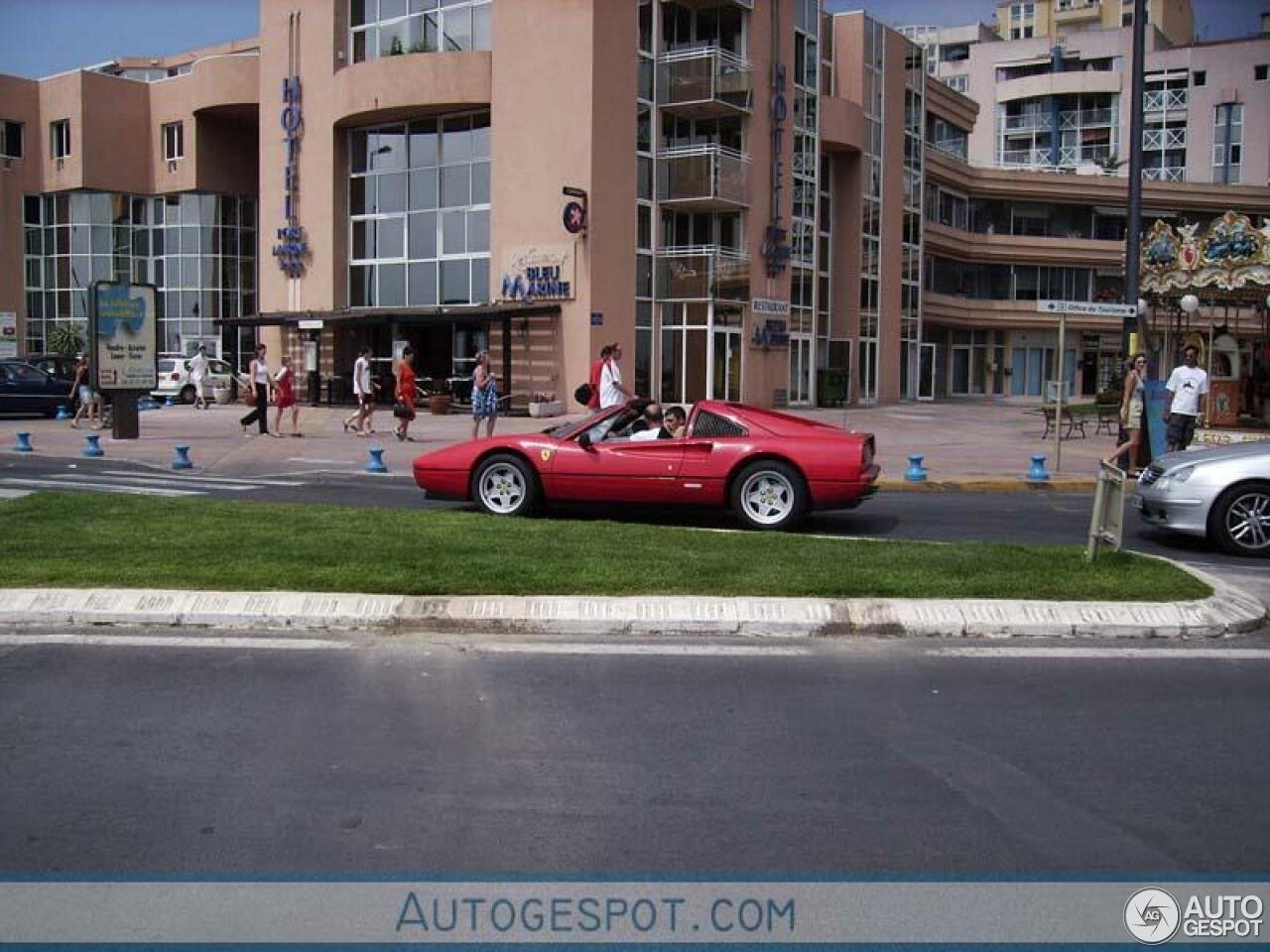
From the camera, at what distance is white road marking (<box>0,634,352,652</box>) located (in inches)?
291

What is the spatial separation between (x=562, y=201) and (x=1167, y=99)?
57169mm

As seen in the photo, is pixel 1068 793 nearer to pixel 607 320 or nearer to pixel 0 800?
pixel 0 800

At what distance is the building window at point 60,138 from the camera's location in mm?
47406

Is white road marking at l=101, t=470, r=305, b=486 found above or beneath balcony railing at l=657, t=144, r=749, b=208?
beneath

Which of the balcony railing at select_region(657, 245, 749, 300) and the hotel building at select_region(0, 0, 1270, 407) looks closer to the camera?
the hotel building at select_region(0, 0, 1270, 407)

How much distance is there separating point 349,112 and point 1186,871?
35.5m

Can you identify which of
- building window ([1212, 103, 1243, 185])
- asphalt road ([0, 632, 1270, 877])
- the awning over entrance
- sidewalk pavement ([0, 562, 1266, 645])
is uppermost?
building window ([1212, 103, 1243, 185])

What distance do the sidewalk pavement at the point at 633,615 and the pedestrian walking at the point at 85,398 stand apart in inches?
778

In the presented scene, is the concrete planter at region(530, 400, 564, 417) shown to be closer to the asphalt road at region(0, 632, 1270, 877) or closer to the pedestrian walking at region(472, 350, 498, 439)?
the pedestrian walking at region(472, 350, 498, 439)

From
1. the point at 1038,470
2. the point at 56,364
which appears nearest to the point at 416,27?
the point at 56,364

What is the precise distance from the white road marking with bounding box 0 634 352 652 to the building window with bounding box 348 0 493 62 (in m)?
29.9

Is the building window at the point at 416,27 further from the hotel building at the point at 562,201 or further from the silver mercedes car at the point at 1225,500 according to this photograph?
the silver mercedes car at the point at 1225,500

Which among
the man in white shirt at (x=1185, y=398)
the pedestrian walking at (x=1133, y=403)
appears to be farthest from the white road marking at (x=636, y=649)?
the pedestrian walking at (x=1133, y=403)

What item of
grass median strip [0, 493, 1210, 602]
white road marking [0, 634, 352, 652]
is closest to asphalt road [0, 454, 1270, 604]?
grass median strip [0, 493, 1210, 602]
